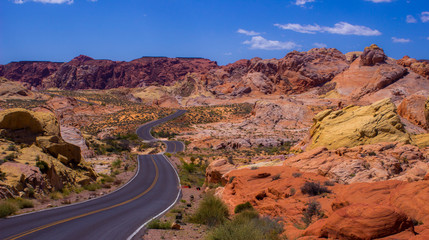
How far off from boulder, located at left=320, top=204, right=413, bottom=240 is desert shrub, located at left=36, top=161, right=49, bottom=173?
16.8m

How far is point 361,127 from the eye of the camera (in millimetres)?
24344

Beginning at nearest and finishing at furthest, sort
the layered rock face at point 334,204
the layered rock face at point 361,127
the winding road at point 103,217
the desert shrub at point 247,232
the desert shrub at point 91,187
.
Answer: the layered rock face at point 334,204, the desert shrub at point 247,232, the winding road at point 103,217, the desert shrub at point 91,187, the layered rock face at point 361,127

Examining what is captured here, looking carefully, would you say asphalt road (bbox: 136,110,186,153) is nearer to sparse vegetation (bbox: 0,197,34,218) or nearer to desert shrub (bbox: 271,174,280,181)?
desert shrub (bbox: 271,174,280,181)

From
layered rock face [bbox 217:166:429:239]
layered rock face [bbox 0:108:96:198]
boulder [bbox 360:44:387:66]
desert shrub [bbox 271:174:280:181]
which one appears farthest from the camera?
boulder [bbox 360:44:387:66]

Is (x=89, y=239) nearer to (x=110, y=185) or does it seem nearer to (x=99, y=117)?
(x=110, y=185)

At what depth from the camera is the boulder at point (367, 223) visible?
770 cm

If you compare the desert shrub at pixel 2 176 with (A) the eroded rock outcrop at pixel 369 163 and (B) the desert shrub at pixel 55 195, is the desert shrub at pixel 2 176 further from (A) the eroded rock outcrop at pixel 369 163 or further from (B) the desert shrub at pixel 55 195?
(A) the eroded rock outcrop at pixel 369 163

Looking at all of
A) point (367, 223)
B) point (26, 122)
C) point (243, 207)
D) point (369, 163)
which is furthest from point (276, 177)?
point (26, 122)

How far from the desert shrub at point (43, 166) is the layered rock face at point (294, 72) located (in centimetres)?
9708

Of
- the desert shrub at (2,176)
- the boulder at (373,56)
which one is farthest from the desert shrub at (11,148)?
the boulder at (373,56)

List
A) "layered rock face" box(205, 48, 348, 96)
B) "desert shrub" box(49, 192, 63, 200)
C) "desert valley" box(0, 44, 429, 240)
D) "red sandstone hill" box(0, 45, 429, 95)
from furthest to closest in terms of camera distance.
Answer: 1. "layered rock face" box(205, 48, 348, 96)
2. "red sandstone hill" box(0, 45, 429, 95)
3. "desert shrub" box(49, 192, 63, 200)
4. "desert valley" box(0, 44, 429, 240)

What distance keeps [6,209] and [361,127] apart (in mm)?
24439

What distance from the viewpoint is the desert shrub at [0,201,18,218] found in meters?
12.8

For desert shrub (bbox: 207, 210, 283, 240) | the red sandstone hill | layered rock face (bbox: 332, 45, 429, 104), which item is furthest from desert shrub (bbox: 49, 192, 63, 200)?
the red sandstone hill
